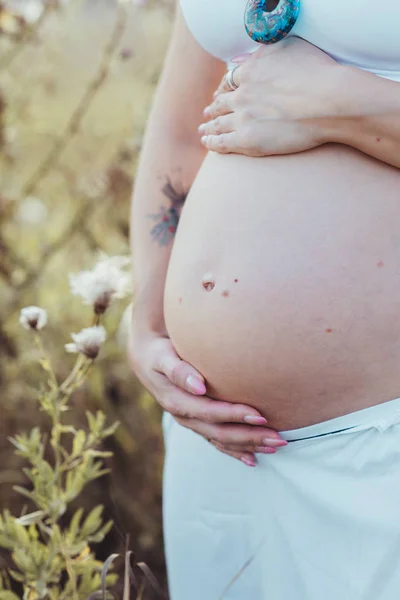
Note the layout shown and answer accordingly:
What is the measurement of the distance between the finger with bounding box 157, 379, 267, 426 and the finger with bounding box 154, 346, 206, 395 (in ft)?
0.05

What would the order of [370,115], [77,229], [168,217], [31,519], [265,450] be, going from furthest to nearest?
[77,229]
[168,217]
[31,519]
[265,450]
[370,115]

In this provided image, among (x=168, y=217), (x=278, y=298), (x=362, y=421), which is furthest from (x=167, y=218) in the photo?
(x=362, y=421)

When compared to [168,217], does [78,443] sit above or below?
below

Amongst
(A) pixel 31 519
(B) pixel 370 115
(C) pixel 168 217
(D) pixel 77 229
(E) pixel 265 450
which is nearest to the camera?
(B) pixel 370 115

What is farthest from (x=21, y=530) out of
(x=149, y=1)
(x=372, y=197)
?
(x=149, y=1)

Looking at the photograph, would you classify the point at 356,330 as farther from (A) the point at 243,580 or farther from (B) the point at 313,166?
(A) the point at 243,580

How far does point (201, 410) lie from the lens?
106 centimetres

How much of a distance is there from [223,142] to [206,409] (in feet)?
1.33

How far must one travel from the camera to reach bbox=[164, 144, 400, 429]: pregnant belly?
0.93 m

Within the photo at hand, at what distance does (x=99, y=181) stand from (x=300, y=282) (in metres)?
1.61

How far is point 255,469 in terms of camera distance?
1.09 m

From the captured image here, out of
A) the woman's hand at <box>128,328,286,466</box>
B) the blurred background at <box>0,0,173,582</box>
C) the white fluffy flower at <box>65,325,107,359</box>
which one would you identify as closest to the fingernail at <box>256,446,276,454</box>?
the woman's hand at <box>128,328,286,466</box>

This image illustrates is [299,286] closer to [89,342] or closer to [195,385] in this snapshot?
[195,385]

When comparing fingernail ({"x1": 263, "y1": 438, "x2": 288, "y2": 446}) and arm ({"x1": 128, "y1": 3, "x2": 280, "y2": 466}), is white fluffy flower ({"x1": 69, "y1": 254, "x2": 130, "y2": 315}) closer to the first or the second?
arm ({"x1": 128, "y1": 3, "x2": 280, "y2": 466})
